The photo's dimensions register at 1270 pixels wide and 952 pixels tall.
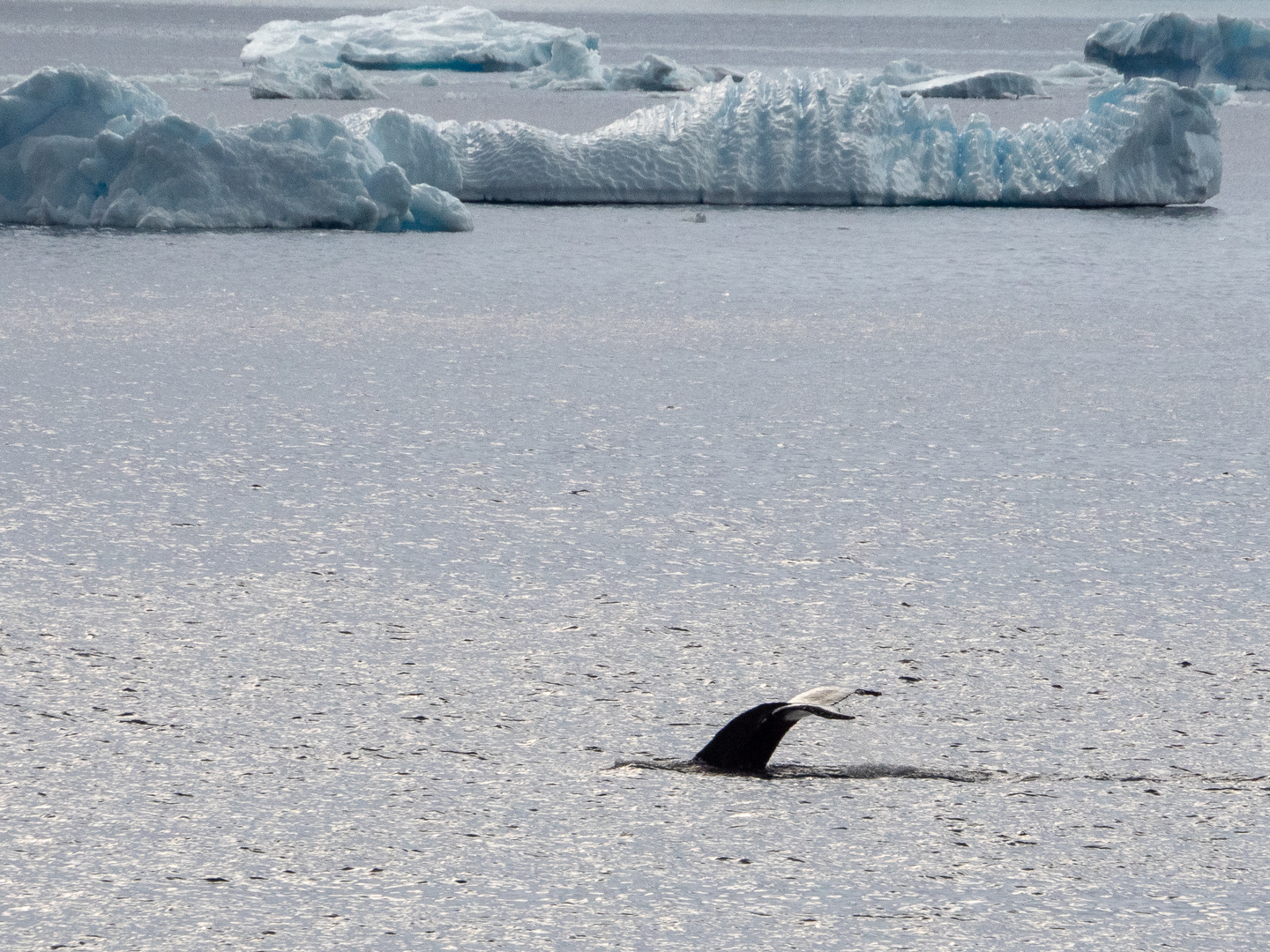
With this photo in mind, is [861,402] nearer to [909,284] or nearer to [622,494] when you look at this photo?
[622,494]

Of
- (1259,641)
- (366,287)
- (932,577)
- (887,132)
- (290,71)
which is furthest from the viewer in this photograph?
(290,71)

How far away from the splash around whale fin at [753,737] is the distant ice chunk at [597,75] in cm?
2073

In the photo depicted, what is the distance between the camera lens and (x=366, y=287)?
5.66 meters

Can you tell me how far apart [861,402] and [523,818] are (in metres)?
2.33

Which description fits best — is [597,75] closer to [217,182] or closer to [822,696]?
[217,182]

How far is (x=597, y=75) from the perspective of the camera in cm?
2322

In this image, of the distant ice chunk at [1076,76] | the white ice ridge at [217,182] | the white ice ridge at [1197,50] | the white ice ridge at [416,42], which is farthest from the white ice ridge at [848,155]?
the white ice ridge at [416,42]

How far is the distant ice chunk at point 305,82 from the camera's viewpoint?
1880 centimetres

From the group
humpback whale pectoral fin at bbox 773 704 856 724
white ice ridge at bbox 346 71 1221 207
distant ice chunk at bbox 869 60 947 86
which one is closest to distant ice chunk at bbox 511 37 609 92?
distant ice chunk at bbox 869 60 947 86

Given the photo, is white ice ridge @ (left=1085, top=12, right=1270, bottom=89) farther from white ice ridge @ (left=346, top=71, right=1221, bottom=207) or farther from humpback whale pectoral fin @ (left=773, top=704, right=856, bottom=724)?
humpback whale pectoral fin @ (left=773, top=704, right=856, bottom=724)

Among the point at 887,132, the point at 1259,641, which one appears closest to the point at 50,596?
the point at 1259,641

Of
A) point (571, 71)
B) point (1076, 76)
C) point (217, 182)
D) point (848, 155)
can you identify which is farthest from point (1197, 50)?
point (217, 182)

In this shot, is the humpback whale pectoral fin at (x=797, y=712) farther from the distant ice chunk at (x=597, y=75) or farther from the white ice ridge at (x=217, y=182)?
the distant ice chunk at (x=597, y=75)

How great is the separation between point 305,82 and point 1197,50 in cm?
1222
